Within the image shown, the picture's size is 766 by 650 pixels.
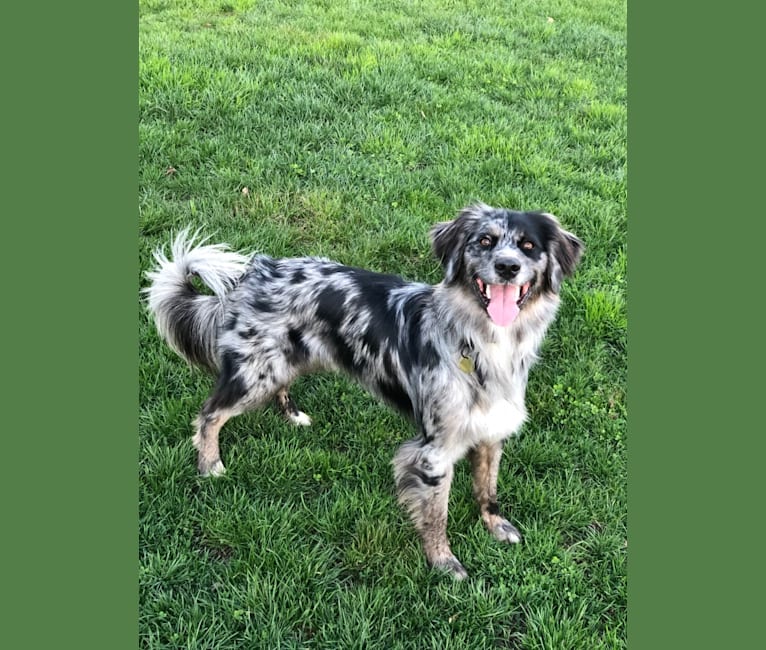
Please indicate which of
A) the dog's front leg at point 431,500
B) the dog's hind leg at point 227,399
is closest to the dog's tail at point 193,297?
the dog's hind leg at point 227,399

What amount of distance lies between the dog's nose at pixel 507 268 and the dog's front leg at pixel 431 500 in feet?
3.67

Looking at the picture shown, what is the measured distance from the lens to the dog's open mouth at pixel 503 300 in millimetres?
3373

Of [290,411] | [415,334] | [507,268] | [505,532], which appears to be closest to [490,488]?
[505,532]

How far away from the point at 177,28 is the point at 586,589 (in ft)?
31.3

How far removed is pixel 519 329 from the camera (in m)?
3.56

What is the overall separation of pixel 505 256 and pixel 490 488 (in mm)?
1536

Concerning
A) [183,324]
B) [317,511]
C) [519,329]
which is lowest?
[317,511]

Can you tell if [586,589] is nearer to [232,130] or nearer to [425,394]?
[425,394]

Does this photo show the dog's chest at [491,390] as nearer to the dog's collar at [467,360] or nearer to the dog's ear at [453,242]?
the dog's collar at [467,360]

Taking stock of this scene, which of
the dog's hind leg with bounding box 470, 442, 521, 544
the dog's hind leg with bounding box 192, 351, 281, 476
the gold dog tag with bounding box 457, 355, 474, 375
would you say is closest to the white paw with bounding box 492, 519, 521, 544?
the dog's hind leg with bounding box 470, 442, 521, 544

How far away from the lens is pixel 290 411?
4613 mm

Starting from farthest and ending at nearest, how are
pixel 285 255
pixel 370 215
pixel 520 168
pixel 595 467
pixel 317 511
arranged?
1. pixel 520 168
2. pixel 370 215
3. pixel 285 255
4. pixel 595 467
5. pixel 317 511

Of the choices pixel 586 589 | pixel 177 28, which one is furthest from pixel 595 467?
pixel 177 28

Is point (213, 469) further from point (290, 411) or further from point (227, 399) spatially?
point (290, 411)
